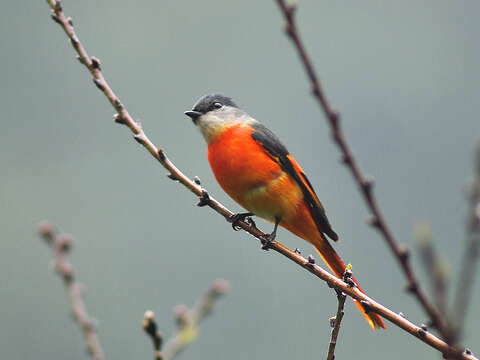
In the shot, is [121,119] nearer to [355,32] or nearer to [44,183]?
[44,183]

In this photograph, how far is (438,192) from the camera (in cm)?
3231

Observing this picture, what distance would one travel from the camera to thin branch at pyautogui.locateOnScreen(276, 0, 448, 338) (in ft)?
3.32

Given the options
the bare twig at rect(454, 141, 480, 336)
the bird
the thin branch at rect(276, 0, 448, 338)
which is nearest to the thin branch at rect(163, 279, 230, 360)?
the thin branch at rect(276, 0, 448, 338)

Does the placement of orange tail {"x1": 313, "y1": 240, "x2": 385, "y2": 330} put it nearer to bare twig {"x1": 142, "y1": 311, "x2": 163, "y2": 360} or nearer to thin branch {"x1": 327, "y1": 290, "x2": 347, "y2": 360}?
thin branch {"x1": 327, "y1": 290, "x2": 347, "y2": 360}

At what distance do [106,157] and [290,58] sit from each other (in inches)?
881

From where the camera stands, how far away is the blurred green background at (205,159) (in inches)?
1007

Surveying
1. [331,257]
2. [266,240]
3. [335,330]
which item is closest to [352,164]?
[335,330]

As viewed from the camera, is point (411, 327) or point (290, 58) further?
point (290, 58)

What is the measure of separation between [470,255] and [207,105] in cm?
412

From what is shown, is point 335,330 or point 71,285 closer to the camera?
point 335,330

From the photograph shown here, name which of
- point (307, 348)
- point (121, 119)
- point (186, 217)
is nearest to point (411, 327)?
point (121, 119)

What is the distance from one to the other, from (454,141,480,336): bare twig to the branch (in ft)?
2.97

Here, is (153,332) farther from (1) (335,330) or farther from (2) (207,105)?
(2) (207,105)

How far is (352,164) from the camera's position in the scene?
1.04m
